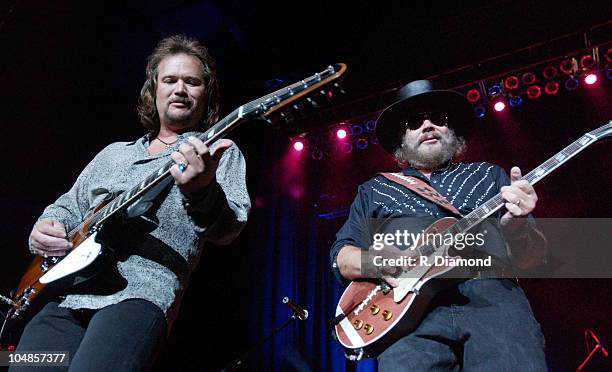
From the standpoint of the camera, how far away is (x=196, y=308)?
22.3 feet

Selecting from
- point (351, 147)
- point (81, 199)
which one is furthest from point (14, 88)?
point (351, 147)

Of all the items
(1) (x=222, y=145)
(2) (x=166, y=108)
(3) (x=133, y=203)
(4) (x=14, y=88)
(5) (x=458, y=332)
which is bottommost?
(5) (x=458, y=332)

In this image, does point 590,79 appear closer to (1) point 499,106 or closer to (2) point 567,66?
(2) point 567,66

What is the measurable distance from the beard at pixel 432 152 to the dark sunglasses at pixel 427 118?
9 centimetres

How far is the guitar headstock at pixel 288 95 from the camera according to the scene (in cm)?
219

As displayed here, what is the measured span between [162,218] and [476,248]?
1417 mm

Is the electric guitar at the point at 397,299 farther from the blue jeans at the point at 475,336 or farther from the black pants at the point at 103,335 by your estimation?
the black pants at the point at 103,335

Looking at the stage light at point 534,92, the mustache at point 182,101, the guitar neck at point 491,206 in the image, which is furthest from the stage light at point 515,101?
the mustache at point 182,101

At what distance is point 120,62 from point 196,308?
328 centimetres

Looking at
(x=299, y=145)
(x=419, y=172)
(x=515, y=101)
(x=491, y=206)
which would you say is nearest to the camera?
(x=491, y=206)

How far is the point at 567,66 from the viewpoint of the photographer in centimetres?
598

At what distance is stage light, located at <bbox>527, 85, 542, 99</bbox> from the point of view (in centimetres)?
621

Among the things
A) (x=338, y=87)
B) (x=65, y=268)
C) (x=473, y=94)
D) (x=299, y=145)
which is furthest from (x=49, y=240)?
(x=473, y=94)

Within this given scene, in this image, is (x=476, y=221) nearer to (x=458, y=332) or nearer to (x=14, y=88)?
(x=458, y=332)
